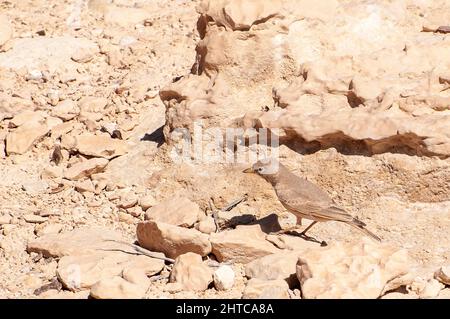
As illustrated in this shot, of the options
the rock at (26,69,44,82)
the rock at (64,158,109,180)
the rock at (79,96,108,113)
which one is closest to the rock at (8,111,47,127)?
the rock at (79,96,108,113)

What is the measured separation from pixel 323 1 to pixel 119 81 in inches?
115

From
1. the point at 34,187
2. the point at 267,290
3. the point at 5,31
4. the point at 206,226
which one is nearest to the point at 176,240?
the point at 206,226

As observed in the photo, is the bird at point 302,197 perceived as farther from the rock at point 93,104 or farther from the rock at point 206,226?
the rock at point 93,104

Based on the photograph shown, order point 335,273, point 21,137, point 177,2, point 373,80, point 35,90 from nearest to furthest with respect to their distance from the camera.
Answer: point 335,273 → point 373,80 → point 21,137 → point 35,90 → point 177,2

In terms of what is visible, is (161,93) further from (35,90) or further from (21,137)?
(35,90)

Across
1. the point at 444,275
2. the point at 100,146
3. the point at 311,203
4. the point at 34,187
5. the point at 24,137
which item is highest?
the point at 311,203

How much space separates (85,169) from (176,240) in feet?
6.00

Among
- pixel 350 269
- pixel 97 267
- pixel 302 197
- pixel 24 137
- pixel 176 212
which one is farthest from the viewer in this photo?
pixel 24 137

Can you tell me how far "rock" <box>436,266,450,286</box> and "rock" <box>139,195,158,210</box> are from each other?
8.03 ft

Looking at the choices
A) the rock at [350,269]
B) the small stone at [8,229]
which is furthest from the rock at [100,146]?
the rock at [350,269]

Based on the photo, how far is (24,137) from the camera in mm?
8242

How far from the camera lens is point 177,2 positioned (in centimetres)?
1088

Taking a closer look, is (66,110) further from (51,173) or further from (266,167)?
(266,167)
